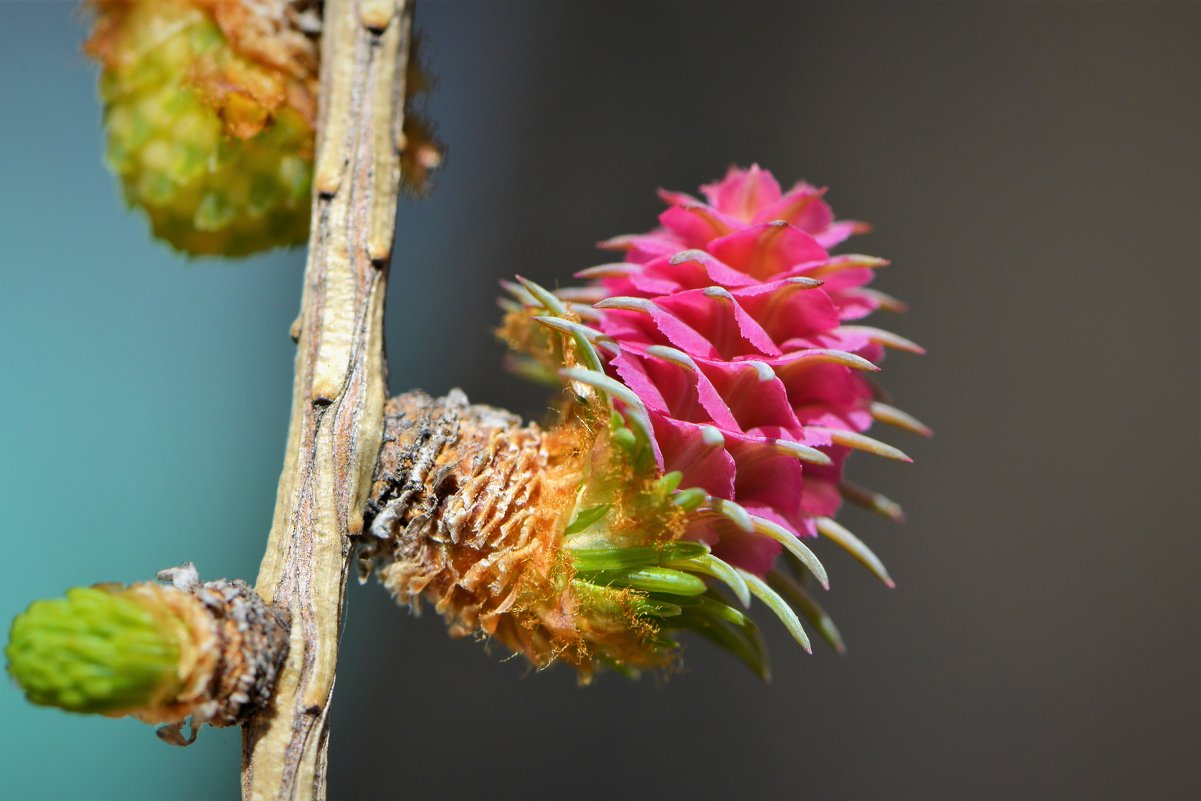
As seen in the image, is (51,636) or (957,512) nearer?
(51,636)

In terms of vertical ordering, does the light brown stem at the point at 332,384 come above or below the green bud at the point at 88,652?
above

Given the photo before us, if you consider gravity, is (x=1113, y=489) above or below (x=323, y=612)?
above

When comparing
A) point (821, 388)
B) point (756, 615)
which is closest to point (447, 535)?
point (821, 388)

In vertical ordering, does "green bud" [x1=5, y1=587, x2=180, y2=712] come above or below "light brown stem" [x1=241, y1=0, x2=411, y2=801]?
below

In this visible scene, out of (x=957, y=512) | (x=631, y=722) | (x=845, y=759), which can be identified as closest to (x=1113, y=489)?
(x=957, y=512)

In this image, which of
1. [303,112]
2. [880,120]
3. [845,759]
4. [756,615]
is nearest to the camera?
[303,112]

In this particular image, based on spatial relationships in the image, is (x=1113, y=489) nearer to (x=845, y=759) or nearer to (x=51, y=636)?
(x=845, y=759)

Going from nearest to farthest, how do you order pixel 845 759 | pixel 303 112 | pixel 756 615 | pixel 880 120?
pixel 303 112
pixel 756 615
pixel 845 759
pixel 880 120

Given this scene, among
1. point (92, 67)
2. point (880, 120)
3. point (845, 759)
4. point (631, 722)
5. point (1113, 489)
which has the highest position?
point (880, 120)
